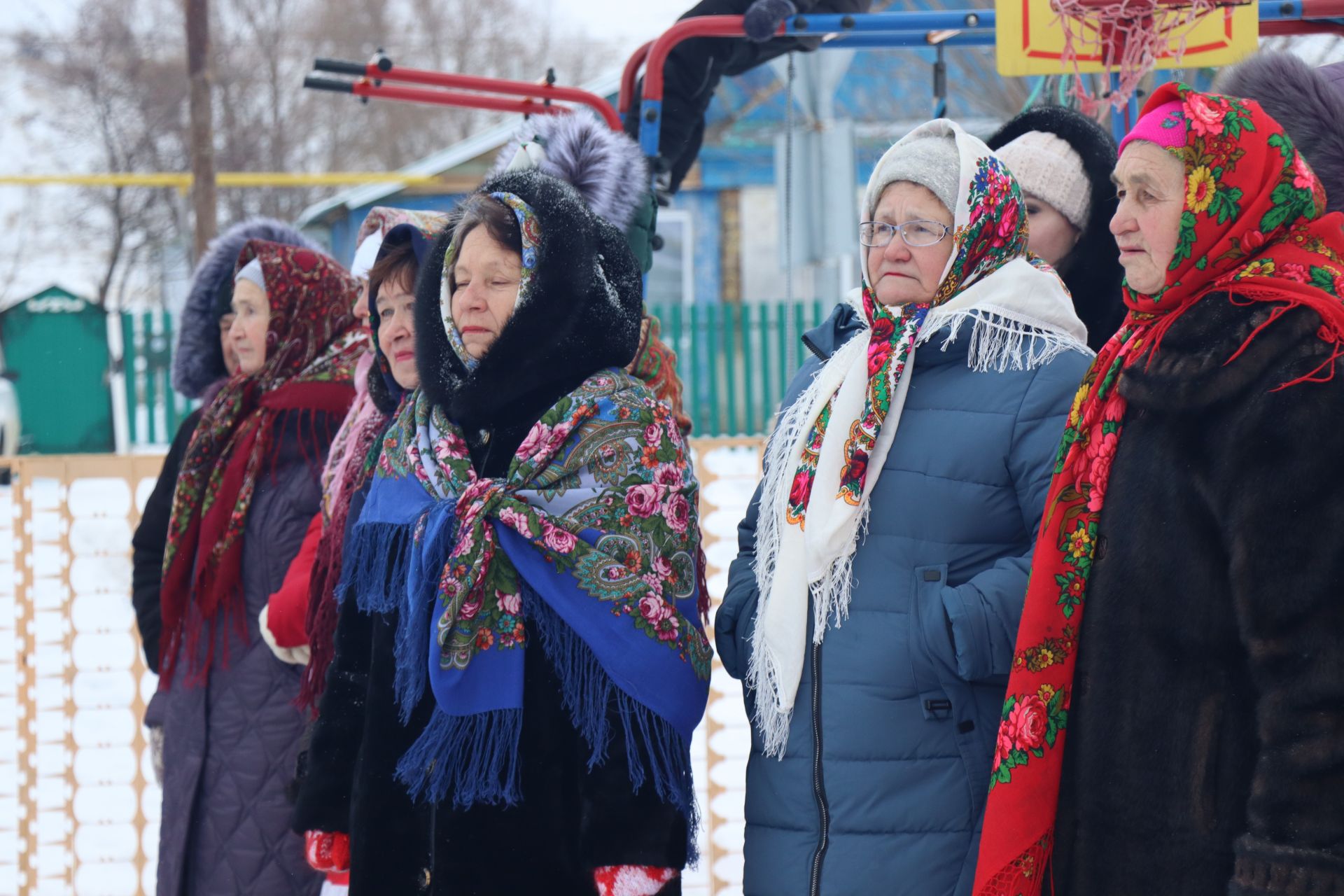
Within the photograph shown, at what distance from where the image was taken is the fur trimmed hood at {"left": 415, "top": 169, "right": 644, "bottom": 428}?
2.47m

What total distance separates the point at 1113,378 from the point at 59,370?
40.8 feet

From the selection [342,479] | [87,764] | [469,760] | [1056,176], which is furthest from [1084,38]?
[87,764]

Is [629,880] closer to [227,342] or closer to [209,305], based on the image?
[227,342]

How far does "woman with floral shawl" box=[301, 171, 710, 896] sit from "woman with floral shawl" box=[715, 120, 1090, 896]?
20 cm

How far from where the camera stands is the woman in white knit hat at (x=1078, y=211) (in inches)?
112

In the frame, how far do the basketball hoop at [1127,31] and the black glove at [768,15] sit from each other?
3.00 feet

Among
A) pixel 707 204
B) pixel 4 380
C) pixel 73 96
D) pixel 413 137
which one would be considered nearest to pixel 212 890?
pixel 4 380

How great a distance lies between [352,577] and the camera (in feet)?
8.52

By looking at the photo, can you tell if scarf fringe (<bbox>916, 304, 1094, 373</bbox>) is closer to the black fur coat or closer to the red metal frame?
the black fur coat

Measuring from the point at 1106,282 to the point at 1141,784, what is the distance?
53.6 inches

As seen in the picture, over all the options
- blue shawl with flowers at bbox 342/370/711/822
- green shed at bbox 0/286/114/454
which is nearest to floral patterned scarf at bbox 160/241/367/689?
blue shawl with flowers at bbox 342/370/711/822

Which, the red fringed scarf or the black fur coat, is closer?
the black fur coat

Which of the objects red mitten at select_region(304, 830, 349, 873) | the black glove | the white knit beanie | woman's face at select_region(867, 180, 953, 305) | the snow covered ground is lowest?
the snow covered ground

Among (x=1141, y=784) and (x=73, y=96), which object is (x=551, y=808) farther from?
(x=73, y=96)
